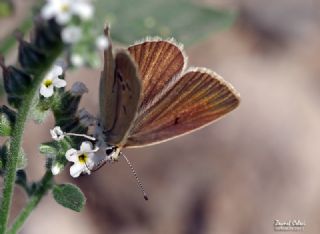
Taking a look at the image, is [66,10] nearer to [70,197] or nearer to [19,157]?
[19,157]

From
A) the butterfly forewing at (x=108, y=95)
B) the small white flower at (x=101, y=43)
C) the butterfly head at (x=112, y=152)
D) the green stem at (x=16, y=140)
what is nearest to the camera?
the small white flower at (x=101, y=43)

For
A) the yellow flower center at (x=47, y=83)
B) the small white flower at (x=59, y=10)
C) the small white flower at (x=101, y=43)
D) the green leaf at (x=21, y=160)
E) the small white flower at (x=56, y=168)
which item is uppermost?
the yellow flower center at (x=47, y=83)

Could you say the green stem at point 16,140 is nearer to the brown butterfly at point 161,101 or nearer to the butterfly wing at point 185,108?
the brown butterfly at point 161,101

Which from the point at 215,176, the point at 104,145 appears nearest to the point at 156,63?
the point at 104,145

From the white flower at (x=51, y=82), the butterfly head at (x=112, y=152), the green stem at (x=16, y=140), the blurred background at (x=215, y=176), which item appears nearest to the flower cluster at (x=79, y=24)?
the green stem at (x=16, y=140)

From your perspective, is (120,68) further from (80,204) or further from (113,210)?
(113,210)

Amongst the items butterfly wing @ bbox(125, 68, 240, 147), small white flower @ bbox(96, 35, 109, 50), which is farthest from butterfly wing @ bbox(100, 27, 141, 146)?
small white flower @ bbox(96, 35, 109, 50)

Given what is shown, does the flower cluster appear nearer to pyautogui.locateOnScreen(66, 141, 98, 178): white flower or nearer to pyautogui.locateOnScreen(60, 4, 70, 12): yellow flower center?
pyautogui.locateOnScreen(60, 4, 70, 12): yellow flower center
